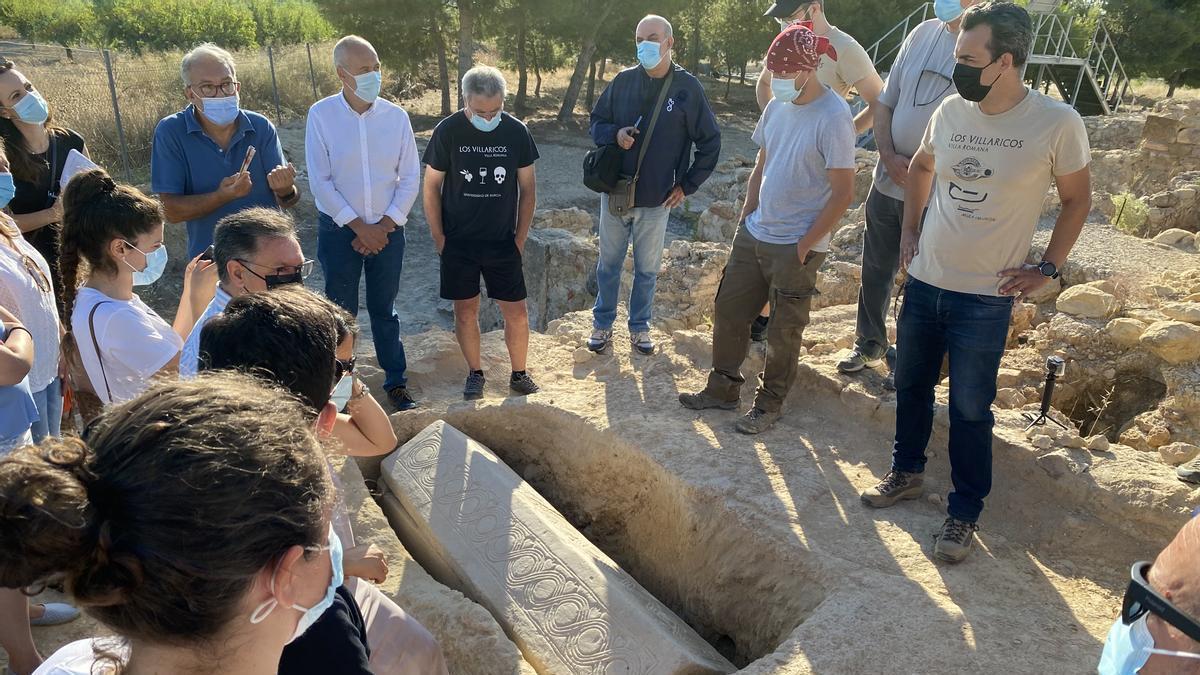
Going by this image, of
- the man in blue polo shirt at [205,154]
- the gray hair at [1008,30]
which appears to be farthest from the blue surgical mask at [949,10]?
the man in blue polo shirt at [205,154]

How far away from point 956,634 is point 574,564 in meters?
1.58

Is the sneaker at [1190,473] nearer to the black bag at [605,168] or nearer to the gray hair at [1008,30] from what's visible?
the gray hair at [1008,30]

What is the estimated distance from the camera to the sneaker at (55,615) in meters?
3.17

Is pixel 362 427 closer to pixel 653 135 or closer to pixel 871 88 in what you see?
pixel 653 135

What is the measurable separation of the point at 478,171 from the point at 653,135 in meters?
1.16

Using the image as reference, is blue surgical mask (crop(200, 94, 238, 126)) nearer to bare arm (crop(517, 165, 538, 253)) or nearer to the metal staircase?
bare arm (crop(517, 165, 538, 253))

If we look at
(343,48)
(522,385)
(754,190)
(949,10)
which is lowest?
(522,385)

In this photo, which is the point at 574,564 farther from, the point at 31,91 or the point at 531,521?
the point at 31,91

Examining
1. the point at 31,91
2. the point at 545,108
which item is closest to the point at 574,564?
the point at 31,91

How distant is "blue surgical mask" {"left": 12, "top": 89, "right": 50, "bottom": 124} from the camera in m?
4.27

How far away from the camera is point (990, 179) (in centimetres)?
322

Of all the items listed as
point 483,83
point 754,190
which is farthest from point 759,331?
point 483,83

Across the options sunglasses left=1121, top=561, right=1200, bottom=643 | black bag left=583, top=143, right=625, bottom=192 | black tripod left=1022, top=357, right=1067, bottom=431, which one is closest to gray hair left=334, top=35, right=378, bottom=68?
black bag left=583, top=143, right=625, bottom=192

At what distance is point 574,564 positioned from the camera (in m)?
3.62
